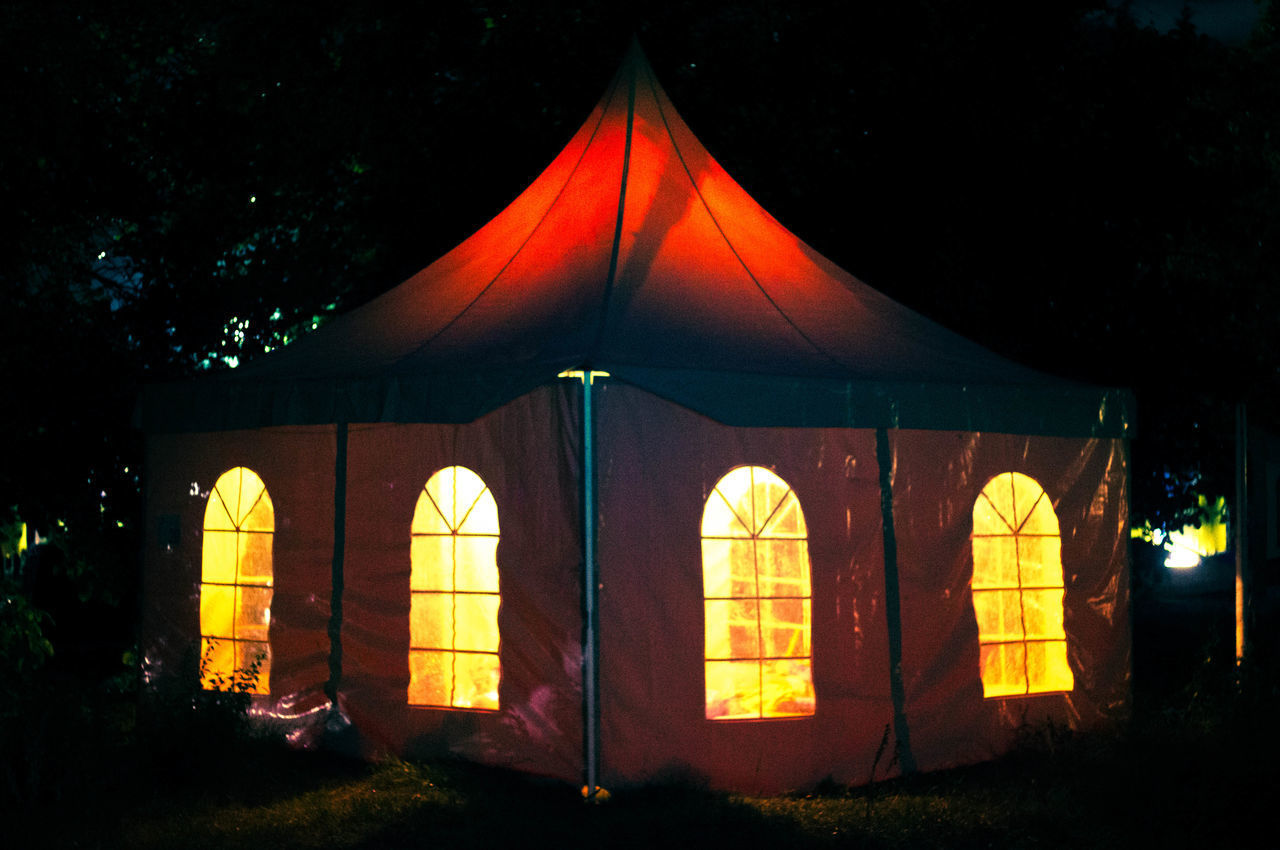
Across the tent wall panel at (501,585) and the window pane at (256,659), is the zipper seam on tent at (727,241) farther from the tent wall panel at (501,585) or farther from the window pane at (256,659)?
the window pane at (256,659)

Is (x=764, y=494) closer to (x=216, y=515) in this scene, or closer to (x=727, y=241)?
(x=727, y=241)

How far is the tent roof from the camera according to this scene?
22.0ft

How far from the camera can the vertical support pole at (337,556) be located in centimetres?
741

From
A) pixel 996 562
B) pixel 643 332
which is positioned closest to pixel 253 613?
pixel 643 332

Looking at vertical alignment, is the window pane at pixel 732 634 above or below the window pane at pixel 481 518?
below

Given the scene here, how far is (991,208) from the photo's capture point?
39.7 ft

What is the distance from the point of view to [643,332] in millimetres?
6887

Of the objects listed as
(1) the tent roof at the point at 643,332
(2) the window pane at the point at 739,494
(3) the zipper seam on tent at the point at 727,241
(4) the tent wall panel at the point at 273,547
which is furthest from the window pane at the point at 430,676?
(3) the zipper seam on tent at the point at 727,241

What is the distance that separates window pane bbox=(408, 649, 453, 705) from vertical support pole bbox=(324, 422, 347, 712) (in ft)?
1.52

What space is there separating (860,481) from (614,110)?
122 inches

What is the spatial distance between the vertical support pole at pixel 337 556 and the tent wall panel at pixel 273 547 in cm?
4

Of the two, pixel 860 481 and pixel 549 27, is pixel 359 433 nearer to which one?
pixel 860 481

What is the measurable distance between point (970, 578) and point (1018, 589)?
19.8 inches

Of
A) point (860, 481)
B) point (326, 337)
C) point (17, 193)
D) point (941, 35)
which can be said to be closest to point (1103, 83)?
point (941, 35)
